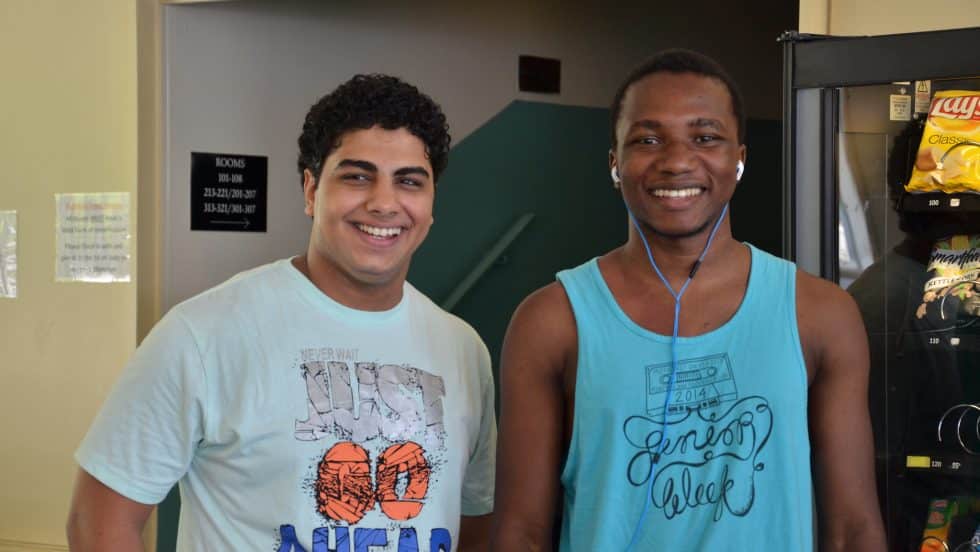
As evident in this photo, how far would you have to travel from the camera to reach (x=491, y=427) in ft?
7.70

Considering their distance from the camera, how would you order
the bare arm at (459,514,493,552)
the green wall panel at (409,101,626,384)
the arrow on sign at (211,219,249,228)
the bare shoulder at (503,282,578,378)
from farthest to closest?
the green wall panel at (409,101,626,384), the arrow on sign at (211,219,249,228), the bare arm at (459,514,493,552), the bare shoulder at (503,282,578,378)

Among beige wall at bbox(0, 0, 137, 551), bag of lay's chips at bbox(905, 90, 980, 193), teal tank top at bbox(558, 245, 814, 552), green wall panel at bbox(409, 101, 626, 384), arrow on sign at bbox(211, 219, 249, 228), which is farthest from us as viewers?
green wall panel at bbox(409, 101, 626, 384)

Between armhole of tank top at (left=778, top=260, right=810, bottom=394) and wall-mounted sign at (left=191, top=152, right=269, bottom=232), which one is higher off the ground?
wall-mounted sign at (left=191, top=152, right=269, bottom=232)

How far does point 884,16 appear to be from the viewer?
9.65ft

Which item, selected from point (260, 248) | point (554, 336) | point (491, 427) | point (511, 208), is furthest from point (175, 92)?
point (554, 336)

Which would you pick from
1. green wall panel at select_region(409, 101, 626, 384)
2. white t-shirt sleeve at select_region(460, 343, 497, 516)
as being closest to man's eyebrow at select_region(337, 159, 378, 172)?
white t-shirt sleeve at select_region(460, 343, 497, 516)

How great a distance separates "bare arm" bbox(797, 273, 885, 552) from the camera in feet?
6.38

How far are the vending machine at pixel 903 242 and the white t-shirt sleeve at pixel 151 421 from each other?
1348 mm

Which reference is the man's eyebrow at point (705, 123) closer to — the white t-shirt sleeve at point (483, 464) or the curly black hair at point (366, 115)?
the curly black hair at point (366, 115)

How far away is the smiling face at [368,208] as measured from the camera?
2061 millimetres

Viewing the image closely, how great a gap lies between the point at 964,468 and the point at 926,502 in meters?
0.12

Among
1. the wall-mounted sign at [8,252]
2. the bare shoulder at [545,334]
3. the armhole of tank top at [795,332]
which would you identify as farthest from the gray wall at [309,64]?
the armhole of tank top at [795,332]

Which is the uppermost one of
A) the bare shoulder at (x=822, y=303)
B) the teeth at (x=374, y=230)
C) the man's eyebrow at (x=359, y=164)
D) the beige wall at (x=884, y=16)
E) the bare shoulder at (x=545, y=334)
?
the beige wall at (x=884, y=16)

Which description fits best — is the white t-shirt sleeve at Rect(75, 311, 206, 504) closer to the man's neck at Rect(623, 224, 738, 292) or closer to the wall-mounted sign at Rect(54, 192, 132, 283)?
the man's neck at Rect(623, 224, 738, 292)
